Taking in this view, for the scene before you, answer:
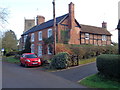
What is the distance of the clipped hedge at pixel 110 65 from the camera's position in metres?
7.34

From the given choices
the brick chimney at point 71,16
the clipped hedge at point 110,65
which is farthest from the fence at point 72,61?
the brick chimney at point 71,16

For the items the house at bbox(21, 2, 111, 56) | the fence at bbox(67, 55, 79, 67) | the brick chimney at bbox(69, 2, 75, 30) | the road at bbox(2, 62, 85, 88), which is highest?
the brick chimney at bbox(69, 2, 75, 30)

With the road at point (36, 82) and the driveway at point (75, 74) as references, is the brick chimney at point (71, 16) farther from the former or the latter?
the road at point (36, 82)

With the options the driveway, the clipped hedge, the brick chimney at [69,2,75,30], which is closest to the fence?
the driveway

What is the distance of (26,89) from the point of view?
6.42m

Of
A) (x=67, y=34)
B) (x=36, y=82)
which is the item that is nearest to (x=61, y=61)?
(x=36, y=82)

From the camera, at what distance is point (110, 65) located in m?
7.70

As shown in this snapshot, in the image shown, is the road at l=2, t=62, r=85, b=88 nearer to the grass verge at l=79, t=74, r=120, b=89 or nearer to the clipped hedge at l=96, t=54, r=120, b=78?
the grass verge at l=79, t=74, r=120, b=89

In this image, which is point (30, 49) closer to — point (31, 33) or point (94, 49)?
point (31, 33)

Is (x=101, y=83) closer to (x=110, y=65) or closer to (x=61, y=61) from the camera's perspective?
(x=110, y=65)

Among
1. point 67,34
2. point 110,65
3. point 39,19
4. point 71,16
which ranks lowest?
point 110,65

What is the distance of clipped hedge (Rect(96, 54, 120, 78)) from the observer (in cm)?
734

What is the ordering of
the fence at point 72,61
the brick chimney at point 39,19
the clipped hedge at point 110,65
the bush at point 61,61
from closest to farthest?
the clipped hedge at point 110,65 < the bush at point 61,61 < the fence at point 72,61 < the brick chimney at point 39,19

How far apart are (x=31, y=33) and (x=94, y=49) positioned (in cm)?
1624
